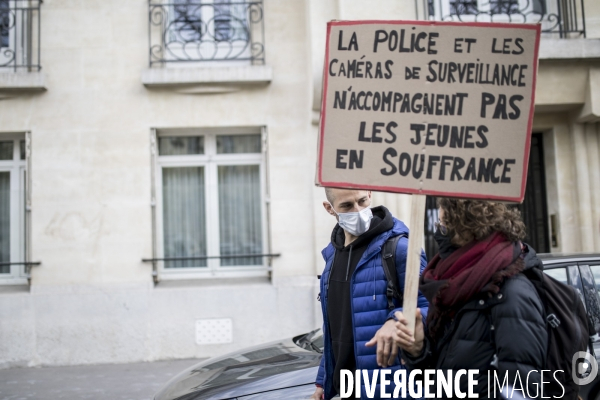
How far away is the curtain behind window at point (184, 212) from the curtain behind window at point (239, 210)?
0.97 ft

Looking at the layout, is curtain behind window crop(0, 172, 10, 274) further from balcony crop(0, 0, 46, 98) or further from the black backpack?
the black backpack

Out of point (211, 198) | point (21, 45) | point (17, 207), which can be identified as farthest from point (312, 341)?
point (21, 45)

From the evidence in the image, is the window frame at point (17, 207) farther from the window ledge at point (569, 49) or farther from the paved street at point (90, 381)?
the window ledge at point (569, 49)

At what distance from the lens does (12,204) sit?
326 inches

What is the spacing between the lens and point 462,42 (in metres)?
2.44

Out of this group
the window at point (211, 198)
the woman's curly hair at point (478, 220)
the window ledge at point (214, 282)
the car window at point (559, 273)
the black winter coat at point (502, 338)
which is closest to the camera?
the black winter coat at point (502, 338)

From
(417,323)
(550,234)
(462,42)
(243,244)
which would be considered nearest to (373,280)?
(417,323)

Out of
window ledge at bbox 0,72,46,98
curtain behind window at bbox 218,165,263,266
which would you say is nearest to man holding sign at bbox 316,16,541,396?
curtain behind window at bbox 218,165,263,266

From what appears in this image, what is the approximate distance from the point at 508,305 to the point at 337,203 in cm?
113

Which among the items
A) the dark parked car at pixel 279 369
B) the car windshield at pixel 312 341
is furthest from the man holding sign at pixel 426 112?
the car windshield at pixel 312 341

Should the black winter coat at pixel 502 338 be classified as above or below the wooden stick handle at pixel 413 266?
below

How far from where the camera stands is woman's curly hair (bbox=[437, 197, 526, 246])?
2227mm

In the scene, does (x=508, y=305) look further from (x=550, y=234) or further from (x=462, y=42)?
(x=550, y=234)

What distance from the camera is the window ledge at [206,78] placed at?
311 inches
